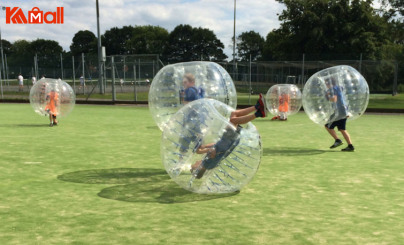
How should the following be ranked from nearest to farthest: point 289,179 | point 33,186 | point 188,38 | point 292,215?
point 292,215
point 33,186
point 289,179
point 188,38

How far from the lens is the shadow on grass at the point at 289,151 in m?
8.16

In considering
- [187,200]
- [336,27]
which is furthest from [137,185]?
[336,27]

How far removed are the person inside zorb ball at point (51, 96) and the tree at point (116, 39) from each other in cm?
11638

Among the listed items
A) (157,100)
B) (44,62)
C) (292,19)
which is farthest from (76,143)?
(292,19)

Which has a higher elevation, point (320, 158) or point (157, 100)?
point (157, 100)

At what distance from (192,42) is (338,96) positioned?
107764mm

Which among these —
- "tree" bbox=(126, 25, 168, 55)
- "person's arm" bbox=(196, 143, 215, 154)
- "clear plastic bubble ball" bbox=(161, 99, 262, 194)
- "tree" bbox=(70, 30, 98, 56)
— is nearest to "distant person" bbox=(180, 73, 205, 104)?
"clear plastic bubble ball" bbox=(161, 99, 262, 194)

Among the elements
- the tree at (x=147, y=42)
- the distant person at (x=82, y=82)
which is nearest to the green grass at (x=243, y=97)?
the distant person at (x=82, y=82)

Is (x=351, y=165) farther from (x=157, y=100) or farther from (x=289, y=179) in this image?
(x=157, y=100)

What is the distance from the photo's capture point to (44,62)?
30469 mm

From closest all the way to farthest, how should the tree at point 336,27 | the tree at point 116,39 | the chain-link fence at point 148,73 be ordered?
the chain-link fence at point 148,73
the tree at point 336,27
the tree at point 116,39

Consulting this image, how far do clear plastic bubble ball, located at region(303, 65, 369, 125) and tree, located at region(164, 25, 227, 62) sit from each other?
104727mm

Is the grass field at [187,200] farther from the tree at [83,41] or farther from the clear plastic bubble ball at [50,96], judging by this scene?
the tree at [83,41]

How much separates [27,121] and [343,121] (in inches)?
436
